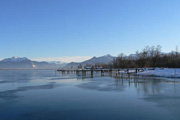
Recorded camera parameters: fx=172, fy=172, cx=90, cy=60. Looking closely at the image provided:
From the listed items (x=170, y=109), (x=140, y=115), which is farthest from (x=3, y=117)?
(x=170, y=109)

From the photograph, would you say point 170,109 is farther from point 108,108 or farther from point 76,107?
point 76,107

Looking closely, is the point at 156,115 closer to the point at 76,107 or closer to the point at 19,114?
the point at 76,107

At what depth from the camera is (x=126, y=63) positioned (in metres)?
116

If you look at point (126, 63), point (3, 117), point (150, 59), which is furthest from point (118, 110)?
point (126, 63)

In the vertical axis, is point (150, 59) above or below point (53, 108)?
above

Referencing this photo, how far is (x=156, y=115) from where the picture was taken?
35.1 feet

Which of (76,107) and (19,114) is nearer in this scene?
(19,114)

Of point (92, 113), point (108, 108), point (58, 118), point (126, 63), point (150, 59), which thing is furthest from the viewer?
point (126, 63)

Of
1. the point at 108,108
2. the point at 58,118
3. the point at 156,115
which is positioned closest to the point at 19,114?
the point at 58,118

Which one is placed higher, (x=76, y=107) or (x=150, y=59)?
(x=150, y=59)

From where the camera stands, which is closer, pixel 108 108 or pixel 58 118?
pixel 58 118

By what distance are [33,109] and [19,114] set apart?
1329 mm

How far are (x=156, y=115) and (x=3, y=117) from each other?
382 inches

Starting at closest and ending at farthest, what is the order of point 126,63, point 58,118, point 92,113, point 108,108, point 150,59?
point 58,118, point 92,113, point 108,108, point 150,59, point 126,63
